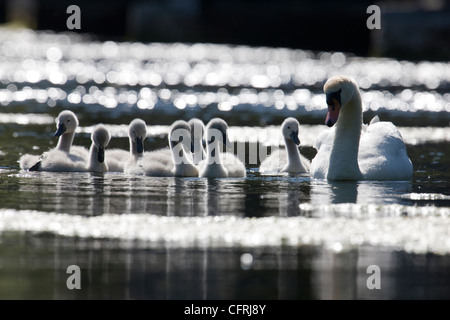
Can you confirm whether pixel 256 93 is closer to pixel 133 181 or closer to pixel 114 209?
pixel 133 181

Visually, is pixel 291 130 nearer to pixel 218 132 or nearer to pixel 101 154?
pixel 218 132

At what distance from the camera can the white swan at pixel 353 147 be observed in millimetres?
12867

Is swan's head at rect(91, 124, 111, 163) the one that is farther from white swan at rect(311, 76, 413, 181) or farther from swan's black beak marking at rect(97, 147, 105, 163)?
white swan at rect(311, 76, 413, 181)

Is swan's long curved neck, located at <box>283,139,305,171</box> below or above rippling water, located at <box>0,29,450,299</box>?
above

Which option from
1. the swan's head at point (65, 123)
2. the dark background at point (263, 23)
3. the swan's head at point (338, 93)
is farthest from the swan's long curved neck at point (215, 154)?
the dark background at point (263, 23)

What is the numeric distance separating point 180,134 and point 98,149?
1.11m

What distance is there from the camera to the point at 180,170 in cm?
1386

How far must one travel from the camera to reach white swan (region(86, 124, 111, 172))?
14.1 meters

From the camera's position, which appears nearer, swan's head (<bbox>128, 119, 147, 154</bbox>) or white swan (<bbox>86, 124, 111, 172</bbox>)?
white swan (<bbox>86, 124, 111, 172</bbox>)

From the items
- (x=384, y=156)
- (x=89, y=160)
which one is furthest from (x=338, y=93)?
(x=89, y=160)

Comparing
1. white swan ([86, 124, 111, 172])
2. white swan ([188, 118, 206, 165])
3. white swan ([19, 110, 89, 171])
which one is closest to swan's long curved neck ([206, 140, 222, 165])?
white swan ([188, 118, 206, 165])

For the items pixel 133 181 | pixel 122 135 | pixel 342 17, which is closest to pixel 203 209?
pixel 133 181

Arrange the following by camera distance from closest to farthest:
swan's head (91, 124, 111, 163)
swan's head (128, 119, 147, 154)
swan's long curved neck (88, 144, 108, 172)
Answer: swan's head (91, 124, 111, 163) < swan's long curved neck (88, 144, 108, 172) < swan's head (128, 119, 147, 154)

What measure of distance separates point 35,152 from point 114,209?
555cm
